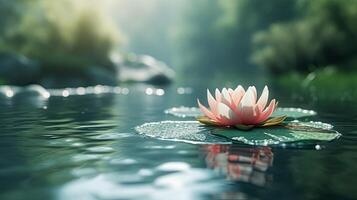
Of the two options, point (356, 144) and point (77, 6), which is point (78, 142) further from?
point (77, 6)

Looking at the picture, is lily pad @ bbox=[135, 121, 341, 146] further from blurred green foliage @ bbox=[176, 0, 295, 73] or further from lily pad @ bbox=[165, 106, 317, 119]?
blurred green foliage @ bbox=[176, 0, 295, 73]

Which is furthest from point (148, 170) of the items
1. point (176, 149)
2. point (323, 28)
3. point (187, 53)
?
point (187, 53)

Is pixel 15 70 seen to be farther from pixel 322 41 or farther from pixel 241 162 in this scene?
pixel 241 162

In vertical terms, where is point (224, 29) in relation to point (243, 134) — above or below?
above

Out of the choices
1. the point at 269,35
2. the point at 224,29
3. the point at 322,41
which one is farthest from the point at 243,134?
the point at 224,29

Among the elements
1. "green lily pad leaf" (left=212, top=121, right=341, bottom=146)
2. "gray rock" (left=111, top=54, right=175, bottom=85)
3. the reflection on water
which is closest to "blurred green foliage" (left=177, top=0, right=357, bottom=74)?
"gray rock" (left=111, top=54, right=175, bottom=85)

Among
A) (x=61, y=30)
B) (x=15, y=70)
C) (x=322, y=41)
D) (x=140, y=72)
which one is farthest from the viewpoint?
(x=140, y=72)
